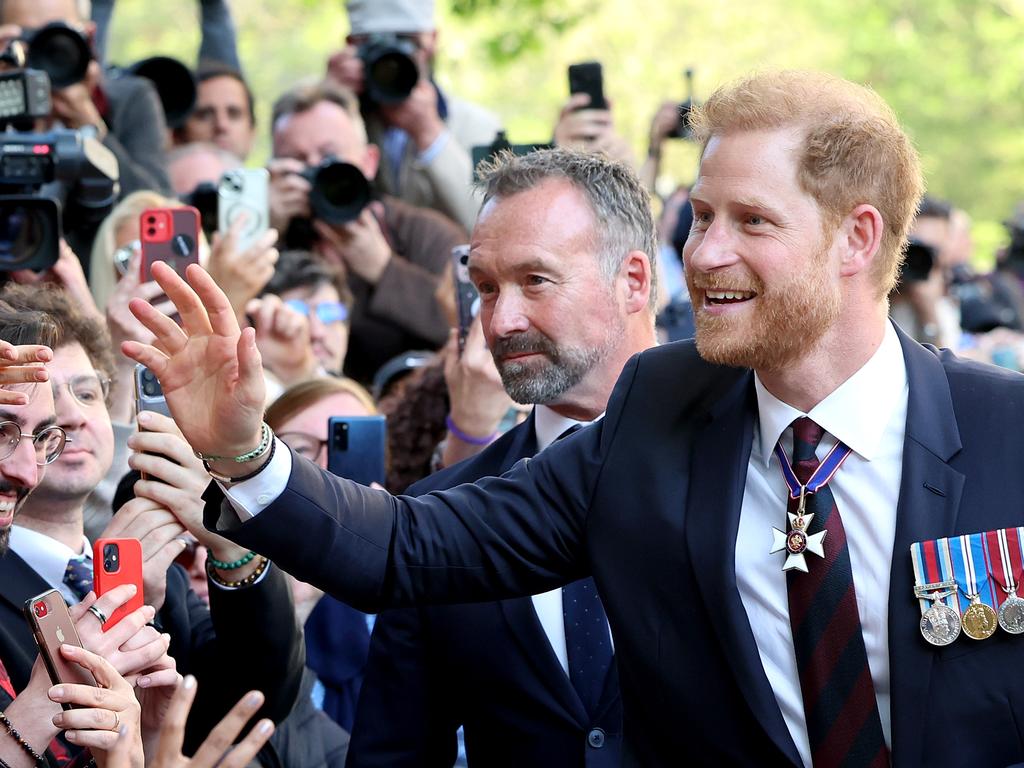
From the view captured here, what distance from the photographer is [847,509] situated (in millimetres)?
2746

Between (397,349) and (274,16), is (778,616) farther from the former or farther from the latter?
(274,16)

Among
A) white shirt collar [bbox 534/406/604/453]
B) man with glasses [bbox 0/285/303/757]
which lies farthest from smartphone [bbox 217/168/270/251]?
white shirt collar [bbox 534/406/604/453]

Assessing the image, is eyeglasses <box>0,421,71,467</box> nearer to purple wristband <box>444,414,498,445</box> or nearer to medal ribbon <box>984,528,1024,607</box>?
purple wristband <box>444,414,498,445</box>

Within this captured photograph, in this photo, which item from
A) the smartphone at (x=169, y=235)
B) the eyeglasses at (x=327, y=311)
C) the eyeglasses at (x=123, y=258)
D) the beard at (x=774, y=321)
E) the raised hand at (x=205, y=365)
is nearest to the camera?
the raised hand at (x=205, y=365)

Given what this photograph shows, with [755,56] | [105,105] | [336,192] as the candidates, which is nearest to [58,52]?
[105,105]

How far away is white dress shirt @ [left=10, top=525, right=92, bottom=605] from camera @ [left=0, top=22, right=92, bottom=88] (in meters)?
2.45

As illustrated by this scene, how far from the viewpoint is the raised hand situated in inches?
100.0

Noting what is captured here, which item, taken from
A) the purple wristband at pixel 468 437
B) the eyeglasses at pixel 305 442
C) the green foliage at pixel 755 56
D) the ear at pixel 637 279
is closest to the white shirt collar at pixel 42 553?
the eyeglasses at pixel 305 442

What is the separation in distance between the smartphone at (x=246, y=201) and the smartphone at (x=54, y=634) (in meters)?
2.40

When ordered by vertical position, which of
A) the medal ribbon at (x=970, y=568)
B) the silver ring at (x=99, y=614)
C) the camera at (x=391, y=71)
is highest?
the camera at (x=391, y=71)

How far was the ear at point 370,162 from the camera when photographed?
668cm

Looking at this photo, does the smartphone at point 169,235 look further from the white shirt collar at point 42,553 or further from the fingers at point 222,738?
the fingers at point 222,738

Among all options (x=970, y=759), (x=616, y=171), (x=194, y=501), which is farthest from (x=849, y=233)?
(x=194, y=501)

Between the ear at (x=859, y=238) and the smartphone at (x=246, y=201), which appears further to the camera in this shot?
the smartphone at (x=246, y=201)
